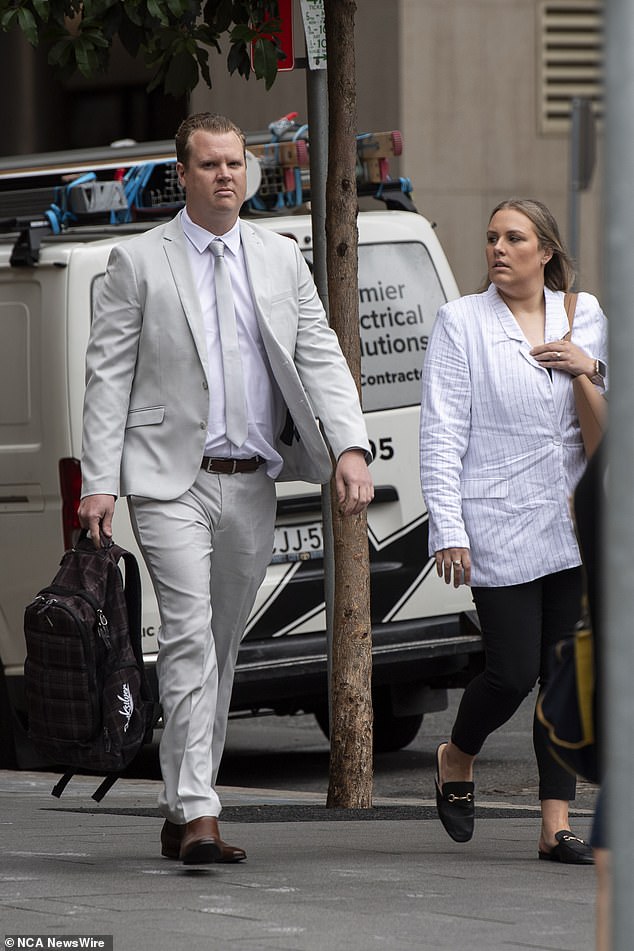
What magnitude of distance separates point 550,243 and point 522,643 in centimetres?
115

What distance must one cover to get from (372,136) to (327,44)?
2.15 m

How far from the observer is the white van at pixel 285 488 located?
294 inches

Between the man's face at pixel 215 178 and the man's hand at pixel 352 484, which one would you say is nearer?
the man's hand at pixel 352 484

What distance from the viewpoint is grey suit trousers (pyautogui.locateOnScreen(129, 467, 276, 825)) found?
4.93 m

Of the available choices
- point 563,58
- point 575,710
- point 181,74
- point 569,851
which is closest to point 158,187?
point 181,74

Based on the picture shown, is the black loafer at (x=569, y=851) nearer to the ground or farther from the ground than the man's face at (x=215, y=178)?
nearer to the ground

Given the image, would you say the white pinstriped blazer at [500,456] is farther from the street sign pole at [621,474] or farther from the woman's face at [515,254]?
the street sign pole at [621,474]

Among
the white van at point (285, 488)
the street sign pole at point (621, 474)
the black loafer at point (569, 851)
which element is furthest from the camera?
the white van at point (285, 488)

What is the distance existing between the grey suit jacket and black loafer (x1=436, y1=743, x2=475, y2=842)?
93cm

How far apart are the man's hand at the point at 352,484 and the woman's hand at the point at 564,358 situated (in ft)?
1.99

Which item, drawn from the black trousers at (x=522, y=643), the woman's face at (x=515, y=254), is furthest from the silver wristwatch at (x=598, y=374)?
the black trousers at (x=522, y=643)

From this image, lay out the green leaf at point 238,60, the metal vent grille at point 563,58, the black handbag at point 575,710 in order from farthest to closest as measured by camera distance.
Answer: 1. the metal vent grille at point 563,58
2. the green leaf at point 238,60
3. the black handbag at point 575,710

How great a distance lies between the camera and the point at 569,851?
5.03m

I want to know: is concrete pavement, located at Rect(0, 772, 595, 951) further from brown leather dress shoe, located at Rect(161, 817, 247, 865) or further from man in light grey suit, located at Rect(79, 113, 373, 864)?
man in light grey suit, located at Rect(79, 113, 373, 864)
